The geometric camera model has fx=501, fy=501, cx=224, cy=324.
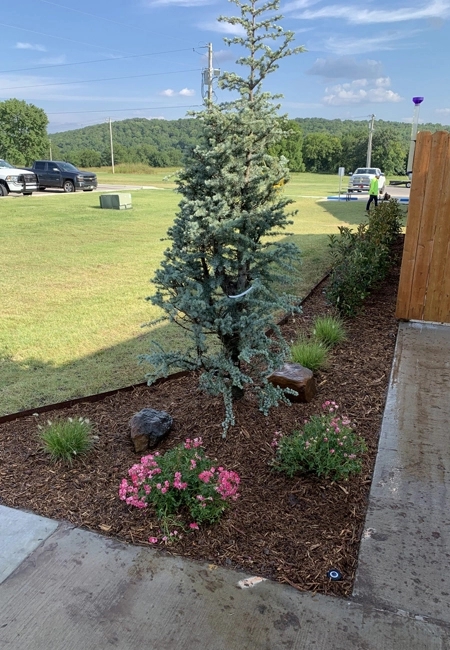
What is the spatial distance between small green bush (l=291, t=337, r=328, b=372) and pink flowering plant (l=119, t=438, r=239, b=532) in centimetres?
172

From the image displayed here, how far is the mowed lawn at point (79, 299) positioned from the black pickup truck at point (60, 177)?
456 inches

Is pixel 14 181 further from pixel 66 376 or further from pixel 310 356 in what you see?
pixel 310 356

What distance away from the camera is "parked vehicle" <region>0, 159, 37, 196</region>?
23000mm

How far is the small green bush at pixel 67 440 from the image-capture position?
10.3 ft

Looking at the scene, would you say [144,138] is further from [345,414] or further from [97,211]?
[345,414]

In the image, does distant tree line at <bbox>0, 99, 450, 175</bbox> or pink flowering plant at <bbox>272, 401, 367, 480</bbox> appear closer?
pink flowering plant at <bbox>272, 401, 367, 480</bbox>

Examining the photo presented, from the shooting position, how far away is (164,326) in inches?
240

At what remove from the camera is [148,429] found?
10.8 ft

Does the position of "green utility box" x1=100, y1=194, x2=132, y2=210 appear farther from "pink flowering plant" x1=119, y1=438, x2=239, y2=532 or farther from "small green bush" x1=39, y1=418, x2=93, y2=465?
"pink flowering plant" x1=119, y1=438, x2=239, y2=532

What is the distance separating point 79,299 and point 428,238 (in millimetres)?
4704

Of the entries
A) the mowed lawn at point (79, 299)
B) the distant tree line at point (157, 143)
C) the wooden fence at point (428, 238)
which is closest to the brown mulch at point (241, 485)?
the mowed lawn at point (79, 299)

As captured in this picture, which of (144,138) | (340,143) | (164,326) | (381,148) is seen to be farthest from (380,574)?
(144,138)

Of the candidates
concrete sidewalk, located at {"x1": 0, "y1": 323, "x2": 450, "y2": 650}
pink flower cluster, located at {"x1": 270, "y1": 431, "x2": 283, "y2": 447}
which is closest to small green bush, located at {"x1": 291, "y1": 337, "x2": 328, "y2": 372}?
pink flower cluster, located at {"x1": 270, "y1": 431, "x2": 283, "y2": 447}

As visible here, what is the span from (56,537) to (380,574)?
1570 mm
